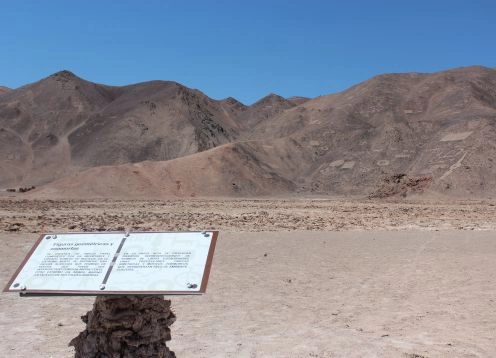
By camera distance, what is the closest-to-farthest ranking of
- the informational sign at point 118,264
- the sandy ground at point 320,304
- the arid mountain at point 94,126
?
1. the informational sign at point 118,264
2. the sandy ground at point 320,304
3. the arid mountain at point 94,126

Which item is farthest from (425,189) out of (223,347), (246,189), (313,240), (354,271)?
(223,347)

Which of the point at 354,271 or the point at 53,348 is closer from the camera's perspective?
the point at 53,348

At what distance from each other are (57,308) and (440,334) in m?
5.77

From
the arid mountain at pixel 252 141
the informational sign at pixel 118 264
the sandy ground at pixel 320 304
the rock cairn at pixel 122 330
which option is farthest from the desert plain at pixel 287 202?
the informational sign at pixel 118 264

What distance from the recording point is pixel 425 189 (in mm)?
43031

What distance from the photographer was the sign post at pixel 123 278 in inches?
191

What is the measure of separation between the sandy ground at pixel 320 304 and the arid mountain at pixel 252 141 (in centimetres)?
2863

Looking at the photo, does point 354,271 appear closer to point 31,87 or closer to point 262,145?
point 262,145

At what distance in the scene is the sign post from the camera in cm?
485

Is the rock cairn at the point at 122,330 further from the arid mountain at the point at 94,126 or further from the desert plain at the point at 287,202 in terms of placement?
the arid mountain at the point at 94,126

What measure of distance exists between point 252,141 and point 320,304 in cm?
5505

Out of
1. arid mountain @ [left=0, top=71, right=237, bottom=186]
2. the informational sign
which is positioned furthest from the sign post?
arid mountain @ [left=0, top=71, right=237, bottom=186]

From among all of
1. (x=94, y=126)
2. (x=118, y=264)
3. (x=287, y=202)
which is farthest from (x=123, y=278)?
(x=94, y=126)

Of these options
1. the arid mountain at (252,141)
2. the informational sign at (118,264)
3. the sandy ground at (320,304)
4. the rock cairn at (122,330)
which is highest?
the arid mountain at (252,141)
